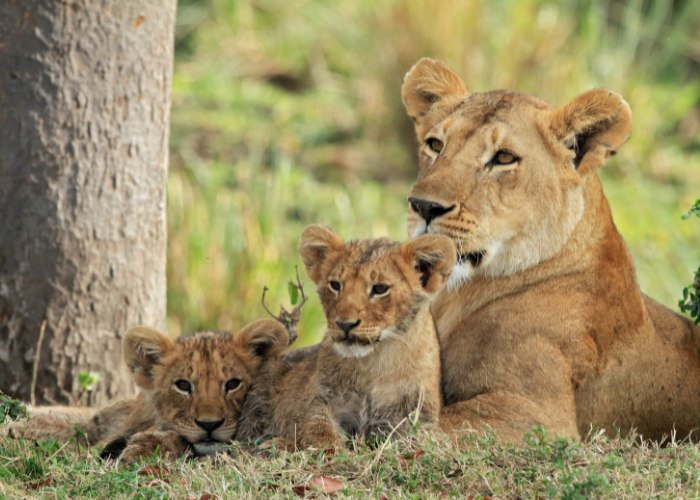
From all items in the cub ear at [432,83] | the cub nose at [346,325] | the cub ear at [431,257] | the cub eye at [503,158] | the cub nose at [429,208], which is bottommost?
the cub nose at [346,325]

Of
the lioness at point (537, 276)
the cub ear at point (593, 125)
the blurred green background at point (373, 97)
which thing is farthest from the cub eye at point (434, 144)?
the blurred green background at point (373, 97)

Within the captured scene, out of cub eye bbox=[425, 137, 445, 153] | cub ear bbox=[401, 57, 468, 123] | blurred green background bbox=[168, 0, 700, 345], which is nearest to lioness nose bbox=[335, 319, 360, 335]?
cub eye bbox=[425, 137, 445, 153]

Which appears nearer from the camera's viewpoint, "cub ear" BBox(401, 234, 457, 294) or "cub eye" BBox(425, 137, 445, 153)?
"cub ear" BBox(401, 234, 457, 294)

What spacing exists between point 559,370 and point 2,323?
2600mm

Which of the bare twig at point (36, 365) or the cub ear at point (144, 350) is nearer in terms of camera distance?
the cub ear at point (144, 350)

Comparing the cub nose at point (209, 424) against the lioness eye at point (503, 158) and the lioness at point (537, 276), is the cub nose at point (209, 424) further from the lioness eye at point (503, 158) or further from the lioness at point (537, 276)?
the lioness eye at point (503, 158)

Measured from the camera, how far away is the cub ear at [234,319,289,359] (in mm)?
5715

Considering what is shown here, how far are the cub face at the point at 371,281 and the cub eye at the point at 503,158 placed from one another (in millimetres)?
566

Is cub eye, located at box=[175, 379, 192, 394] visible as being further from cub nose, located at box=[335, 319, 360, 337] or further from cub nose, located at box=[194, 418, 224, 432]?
cub nose, located at box=[335, 319, 360, 337]

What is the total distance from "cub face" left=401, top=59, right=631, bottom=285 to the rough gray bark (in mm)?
1599

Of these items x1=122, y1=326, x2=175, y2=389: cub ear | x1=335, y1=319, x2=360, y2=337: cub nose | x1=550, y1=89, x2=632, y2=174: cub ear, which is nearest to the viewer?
x1=335, y1=319, x2=360, y2=337: cub nose

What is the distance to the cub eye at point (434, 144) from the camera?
5750mm

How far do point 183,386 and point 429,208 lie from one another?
1222 mm

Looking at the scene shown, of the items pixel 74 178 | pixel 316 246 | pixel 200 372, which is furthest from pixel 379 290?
pixel 74 178
